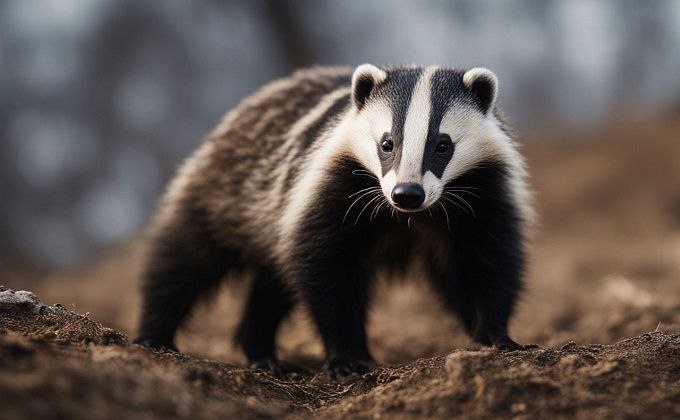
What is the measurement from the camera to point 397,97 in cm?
467

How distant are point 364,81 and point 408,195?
1.08 m

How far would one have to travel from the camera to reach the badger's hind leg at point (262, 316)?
596 centimetres

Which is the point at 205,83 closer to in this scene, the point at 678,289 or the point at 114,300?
the point at 114,300

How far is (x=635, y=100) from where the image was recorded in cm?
1969

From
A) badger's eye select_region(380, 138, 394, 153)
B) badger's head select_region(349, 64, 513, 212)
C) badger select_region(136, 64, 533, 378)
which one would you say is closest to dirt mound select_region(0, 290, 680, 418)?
→ badger select_region(136, 64, 533, 378)

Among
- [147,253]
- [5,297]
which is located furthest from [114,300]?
[5,297]

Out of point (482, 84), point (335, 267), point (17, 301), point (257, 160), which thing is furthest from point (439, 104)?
point (17, 301)

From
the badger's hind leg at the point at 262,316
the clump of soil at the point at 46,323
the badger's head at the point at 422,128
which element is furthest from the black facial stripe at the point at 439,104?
the badger's hind leg at the point at 262,316

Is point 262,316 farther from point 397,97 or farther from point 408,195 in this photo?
point 408,195

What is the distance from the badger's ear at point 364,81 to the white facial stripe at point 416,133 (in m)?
0.26

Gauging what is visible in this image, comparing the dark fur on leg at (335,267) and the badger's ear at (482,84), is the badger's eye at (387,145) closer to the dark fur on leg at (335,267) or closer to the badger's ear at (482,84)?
the dark fur on leg at (335,267)

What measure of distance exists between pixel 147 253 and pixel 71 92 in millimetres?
15478

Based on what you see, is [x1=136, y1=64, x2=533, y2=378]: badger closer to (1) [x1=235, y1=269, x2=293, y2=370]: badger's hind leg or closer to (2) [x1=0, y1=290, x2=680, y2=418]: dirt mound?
(1) [x1=235, y1=269, x2=293, y2=370]: badger's hind leg

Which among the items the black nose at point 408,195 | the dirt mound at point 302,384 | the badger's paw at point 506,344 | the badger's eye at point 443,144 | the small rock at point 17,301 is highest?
the badger's eye at point 443,144
